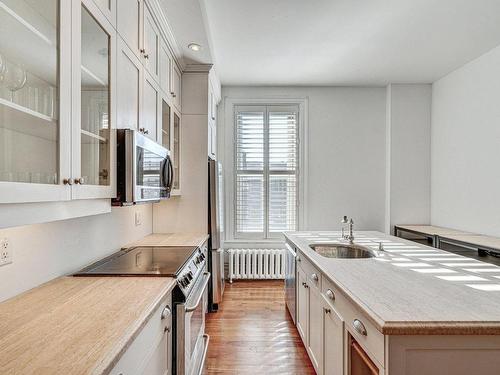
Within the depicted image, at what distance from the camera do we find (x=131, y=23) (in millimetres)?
1907

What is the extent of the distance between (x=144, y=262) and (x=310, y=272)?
1.13 meters

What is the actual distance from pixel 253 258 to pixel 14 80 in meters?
3.90

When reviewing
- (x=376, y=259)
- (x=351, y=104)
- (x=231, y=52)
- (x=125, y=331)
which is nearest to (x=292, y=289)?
(x=376, y=259)

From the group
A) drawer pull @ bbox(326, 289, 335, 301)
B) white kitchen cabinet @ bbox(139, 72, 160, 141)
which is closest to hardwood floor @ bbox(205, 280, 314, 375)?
drawer pull @ bbox(326, 289, 335, 301)

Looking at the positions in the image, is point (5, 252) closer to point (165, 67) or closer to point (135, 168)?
point (135, 168)

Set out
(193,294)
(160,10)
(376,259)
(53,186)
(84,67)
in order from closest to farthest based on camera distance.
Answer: (53,186) < (84,67) < (193,294) < (376,259) < (160,10)

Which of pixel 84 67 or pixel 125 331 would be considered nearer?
pixel 125 331

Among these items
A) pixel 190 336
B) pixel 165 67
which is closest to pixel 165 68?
pixel 165 67

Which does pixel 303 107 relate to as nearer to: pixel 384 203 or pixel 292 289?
pixel 384 203

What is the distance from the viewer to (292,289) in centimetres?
313

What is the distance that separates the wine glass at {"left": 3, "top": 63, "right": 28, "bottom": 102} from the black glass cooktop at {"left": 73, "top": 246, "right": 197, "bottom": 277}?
3.40ft

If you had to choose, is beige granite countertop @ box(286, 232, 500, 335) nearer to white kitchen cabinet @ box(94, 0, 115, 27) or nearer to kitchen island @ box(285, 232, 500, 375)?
kitchen island @ box(285, 232, 500, 375)

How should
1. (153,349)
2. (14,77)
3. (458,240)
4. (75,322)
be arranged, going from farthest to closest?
(458,240) → (153,349) → (75,322) → (14,77)

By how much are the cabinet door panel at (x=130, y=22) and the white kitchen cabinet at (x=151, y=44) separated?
10 cm
